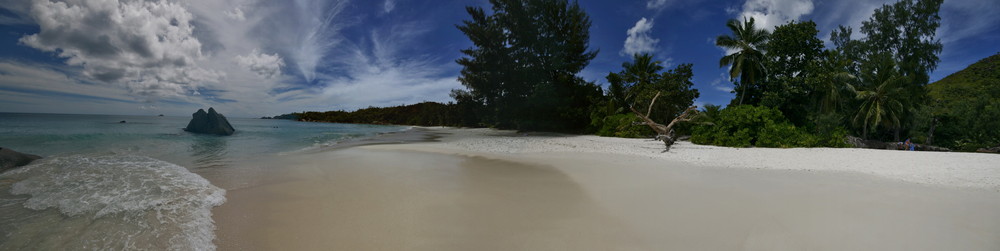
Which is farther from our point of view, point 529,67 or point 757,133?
point 529,67

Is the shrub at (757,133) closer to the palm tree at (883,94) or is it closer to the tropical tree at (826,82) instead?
the tropical tree at (826,82)

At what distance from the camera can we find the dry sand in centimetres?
240

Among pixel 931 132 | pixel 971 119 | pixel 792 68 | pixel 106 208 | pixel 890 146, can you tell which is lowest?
pixel 106 208

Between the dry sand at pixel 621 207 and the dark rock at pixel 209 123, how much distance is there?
59.9 ft

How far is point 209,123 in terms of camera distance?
1917cm

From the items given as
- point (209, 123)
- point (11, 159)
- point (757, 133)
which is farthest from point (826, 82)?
point (209, 123)

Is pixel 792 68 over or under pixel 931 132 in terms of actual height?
over

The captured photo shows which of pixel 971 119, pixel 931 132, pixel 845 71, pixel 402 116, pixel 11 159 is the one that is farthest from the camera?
pixel 402 116

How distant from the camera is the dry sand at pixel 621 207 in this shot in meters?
2.40

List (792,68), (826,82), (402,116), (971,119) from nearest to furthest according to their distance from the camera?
(826,82) → (792,68) → (971,119) → (402,116)

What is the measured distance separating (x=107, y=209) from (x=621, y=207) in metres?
5.44

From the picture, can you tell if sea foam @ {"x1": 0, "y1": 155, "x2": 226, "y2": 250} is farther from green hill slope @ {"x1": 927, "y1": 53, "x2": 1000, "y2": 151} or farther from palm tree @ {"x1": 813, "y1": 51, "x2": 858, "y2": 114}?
green hill slope @ {"x1": 927, "y1": 53, "x2": 1000, "y2": 151}

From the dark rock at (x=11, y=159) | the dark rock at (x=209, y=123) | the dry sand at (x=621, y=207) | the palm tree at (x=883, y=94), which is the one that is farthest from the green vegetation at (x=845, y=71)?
the dark rock at (x=209, y=123)

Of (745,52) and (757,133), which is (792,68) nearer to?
(745,52)
